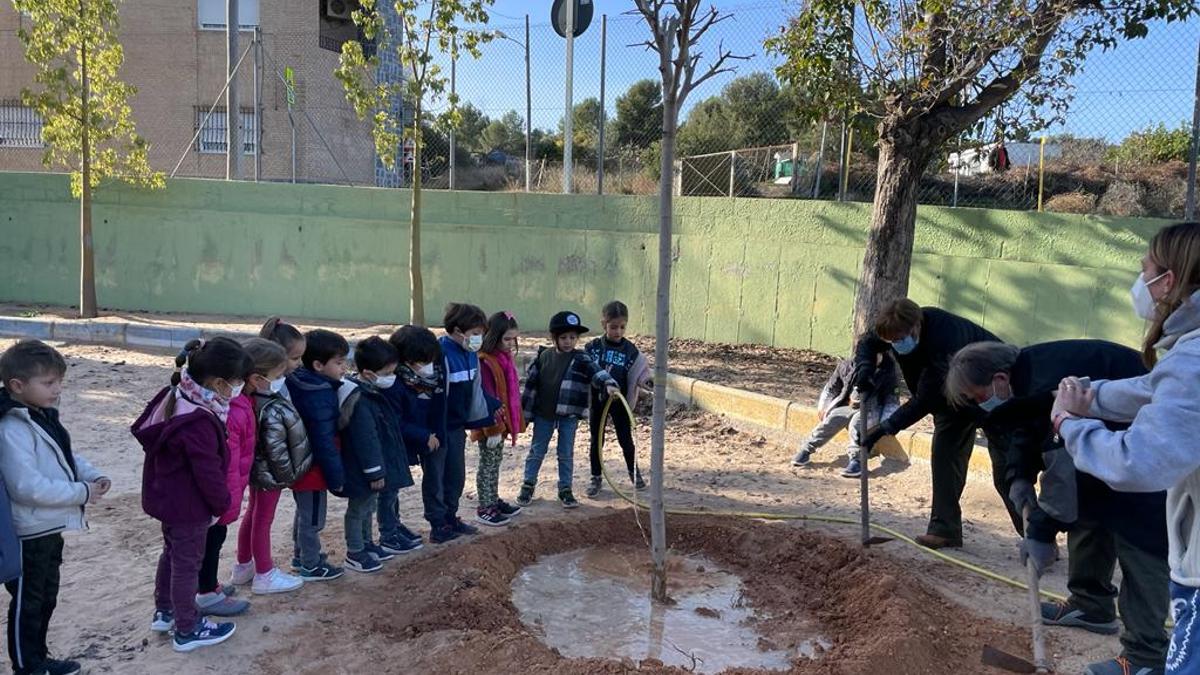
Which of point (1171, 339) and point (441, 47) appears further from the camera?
point (441, 47)

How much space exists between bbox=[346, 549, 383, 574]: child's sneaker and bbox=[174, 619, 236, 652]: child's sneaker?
851 mm

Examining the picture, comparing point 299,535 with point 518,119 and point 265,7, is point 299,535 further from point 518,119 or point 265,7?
point 265,7

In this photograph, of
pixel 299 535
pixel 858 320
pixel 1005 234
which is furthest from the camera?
pixel 1005 234

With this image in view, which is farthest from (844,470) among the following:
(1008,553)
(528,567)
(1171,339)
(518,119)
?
(518,119)

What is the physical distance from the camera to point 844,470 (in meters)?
6.95

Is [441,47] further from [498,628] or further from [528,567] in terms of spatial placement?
[498,628]

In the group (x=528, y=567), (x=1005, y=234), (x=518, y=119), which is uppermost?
(x=518, y=119)

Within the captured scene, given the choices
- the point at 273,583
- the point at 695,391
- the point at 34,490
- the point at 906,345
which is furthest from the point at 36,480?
the point at 695,391

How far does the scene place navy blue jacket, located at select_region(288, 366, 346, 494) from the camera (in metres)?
4.38

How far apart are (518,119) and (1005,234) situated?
7.56 metres

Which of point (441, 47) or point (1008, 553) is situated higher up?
point (441, 47)

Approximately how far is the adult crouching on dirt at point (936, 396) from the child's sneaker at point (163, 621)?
388 cm

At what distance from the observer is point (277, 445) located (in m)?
4.21

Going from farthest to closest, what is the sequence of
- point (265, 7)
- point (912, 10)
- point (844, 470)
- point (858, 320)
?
point (265, 7) → point (858, 320) → point (912, 10) → point (844, 470)
